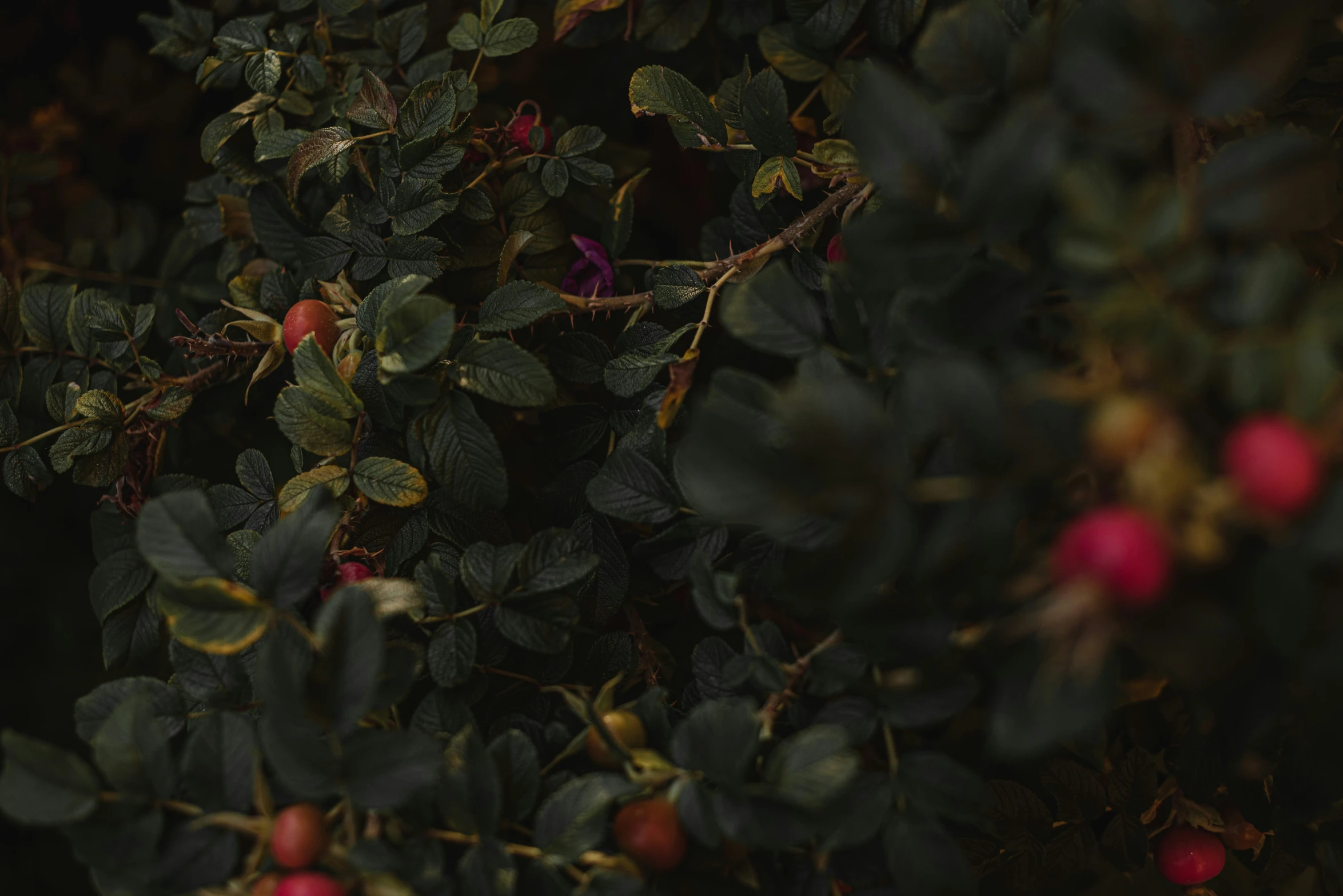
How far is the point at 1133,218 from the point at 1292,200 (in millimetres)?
67

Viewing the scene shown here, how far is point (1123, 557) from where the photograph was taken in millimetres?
311

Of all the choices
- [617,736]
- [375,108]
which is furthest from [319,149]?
[617,736]

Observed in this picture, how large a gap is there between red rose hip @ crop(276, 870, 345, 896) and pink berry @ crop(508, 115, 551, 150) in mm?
560

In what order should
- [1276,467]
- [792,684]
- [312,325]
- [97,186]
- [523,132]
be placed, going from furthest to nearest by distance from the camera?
1. [97,186]
2. [523,132]
3. [312,325]
4. [792,684]
5. [1276,467]

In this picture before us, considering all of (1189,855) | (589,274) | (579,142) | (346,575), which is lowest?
(1189,855)

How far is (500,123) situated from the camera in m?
0.81

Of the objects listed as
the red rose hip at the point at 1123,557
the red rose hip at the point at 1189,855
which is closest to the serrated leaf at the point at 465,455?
the red rose hip at the point at 1123,557

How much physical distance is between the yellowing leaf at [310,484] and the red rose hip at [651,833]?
29 centimetres

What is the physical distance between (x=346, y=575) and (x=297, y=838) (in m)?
0.21

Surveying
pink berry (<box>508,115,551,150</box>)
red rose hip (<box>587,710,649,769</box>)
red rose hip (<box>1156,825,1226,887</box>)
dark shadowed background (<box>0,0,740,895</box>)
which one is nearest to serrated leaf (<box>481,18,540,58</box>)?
pink berry (<box>508,115,551,150</box>)

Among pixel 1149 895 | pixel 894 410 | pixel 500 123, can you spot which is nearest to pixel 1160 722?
pixel 1149 895

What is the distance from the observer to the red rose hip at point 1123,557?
0.31 meters

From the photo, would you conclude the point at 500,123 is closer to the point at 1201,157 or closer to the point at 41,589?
the point at 1201,157

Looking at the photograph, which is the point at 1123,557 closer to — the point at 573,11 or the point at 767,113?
the point at 767,113
